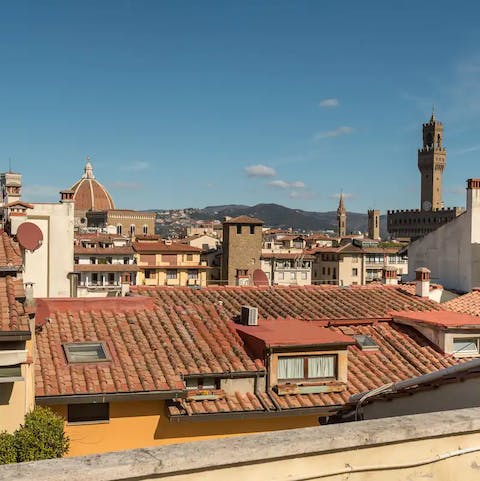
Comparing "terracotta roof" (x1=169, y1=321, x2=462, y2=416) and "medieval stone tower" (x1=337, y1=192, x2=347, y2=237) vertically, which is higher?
"medieval stone tower" (x1=337, y1=192, x2=347, y2=237)

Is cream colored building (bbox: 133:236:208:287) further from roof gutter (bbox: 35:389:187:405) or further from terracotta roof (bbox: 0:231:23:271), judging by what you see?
roof gutter (bbox: 35:389:187:405)

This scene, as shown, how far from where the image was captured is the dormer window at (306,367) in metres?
11.6

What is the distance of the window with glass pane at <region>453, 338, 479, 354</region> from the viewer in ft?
46.7

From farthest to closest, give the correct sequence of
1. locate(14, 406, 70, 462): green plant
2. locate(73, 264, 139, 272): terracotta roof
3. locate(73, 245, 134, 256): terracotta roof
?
1. locate(73, 245, 134, 256): terracotta roof
2. locate(73, 264, 139, 272): terracotta roof
3. locate(14, 406, 70, 462): green plant

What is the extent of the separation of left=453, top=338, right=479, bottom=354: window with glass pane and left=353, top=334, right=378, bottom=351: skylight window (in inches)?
74.4

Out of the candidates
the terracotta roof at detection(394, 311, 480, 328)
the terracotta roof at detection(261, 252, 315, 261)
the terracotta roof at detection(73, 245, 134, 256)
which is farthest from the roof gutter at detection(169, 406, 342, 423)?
the terracotta roof at detection(261, 252, 315, 261)

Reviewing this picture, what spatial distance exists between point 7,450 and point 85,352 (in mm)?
4711

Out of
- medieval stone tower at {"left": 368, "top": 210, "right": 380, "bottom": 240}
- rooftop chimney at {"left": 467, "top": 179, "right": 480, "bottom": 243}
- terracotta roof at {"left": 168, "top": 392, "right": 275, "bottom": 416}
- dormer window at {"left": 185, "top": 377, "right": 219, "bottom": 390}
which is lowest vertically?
terracotta roof at {"left": 168, "top": 392, "right": 275, "bottom": 416}

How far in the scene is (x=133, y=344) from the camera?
1155 cm

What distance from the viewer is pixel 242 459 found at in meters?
3.00

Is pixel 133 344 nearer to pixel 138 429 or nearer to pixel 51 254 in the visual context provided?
pixel 138 429

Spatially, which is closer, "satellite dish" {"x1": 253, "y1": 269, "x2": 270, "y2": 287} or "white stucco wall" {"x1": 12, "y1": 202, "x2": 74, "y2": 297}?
"satellite dish" {"x1": 253, "y1": 269, "x2": 270, "y2": 287}

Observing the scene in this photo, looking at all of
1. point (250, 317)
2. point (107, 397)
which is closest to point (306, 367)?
point (250, 317)

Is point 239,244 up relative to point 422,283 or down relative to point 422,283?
up
